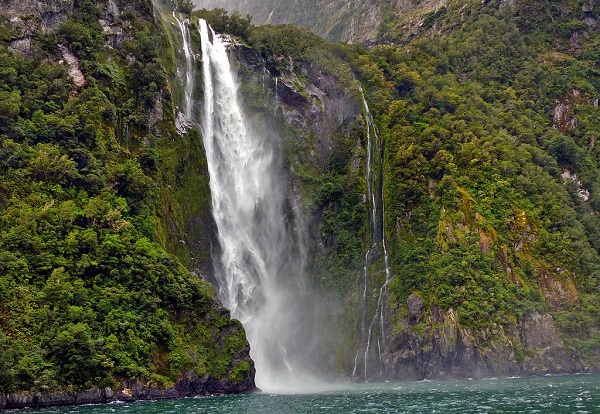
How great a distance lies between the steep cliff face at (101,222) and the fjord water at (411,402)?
2623 mm

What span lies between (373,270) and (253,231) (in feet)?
39.1

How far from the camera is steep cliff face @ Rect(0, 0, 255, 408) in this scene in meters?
36.5

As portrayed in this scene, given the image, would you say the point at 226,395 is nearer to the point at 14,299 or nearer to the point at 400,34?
the point at 14,299

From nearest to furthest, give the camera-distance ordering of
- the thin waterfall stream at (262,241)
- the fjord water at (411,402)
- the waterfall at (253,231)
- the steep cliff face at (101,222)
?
the fjord water at (411,402), the steep cliff face at (101,222), the waterfall at (253,231), the thin waterfall stream at (262,241)

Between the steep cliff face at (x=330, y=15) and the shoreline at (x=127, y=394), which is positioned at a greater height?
the steep cliff face at (x=330, y=15)

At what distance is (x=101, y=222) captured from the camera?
144ft

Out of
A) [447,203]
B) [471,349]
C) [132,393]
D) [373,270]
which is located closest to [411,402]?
[132,393]

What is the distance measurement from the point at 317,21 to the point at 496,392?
111m

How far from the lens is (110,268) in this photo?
41.8 meters

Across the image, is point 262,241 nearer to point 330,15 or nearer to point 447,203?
point 447,203

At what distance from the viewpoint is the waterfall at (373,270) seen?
57.5 metres

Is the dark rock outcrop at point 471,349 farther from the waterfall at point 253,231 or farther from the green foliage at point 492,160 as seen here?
the waterfall at point 253,231

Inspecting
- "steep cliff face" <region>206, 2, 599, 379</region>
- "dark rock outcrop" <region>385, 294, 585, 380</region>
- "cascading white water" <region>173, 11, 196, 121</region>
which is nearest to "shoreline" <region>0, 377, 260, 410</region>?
"dark rock outcrop" <region>385, 294, 585, 380</region>

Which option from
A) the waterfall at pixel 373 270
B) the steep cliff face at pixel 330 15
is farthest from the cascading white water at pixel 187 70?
the steep cliff face at pixel 330 15
